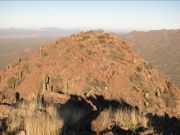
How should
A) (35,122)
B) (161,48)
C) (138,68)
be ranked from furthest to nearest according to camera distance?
(161,48) → (138,68) → (35,122)

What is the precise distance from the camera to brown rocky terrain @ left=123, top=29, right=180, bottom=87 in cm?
4419

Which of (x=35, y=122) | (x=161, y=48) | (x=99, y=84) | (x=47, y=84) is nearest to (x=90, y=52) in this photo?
(x=99, y=84)

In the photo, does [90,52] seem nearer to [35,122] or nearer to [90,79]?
[90,79]

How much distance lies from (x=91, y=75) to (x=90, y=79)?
21 cm

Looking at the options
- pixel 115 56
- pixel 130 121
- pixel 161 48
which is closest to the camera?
pixel 130 121

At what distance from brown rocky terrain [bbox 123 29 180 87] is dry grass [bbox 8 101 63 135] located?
30.8 meters

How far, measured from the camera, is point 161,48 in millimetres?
61969

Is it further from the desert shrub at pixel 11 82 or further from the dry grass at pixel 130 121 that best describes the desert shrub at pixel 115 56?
the dry grass at pixel 130 121

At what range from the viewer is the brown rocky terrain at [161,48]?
145 feet

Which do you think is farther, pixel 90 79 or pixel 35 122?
pixel 90 79

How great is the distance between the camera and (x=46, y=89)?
9.95 m

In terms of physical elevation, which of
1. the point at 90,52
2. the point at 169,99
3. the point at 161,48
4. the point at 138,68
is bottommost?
the point at 161,48

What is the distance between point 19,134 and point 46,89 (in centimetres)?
517

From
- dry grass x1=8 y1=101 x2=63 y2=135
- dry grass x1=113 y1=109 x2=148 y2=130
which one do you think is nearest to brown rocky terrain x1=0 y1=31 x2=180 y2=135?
dry grass x1=113 y1=109 x2=148 y2=130
